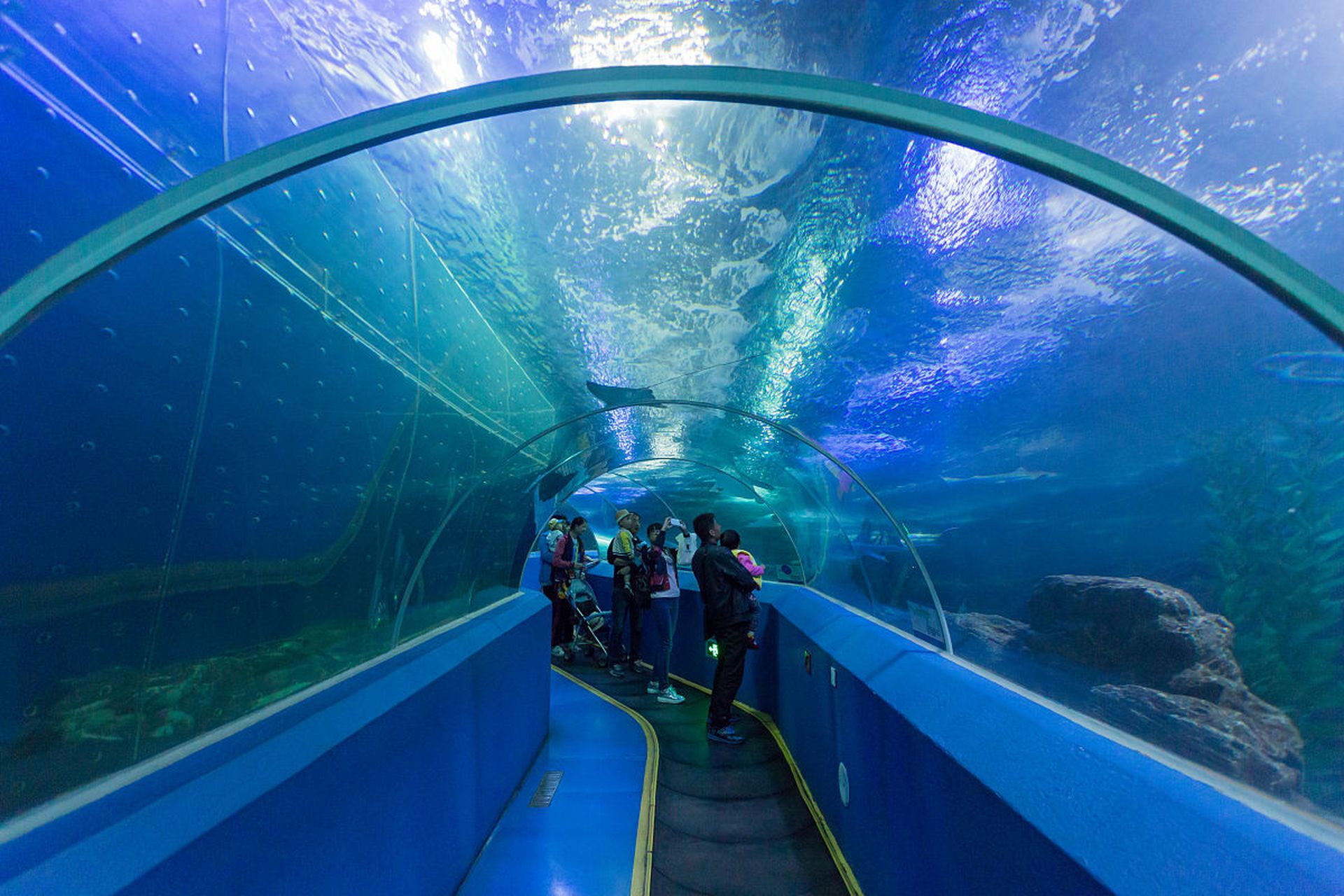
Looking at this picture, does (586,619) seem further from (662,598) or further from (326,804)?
(326,804)

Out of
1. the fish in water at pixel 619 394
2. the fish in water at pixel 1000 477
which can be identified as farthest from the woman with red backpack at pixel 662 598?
the fish in water at pixel 1000 477

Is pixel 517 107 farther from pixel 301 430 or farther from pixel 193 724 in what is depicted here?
pixel 193 724

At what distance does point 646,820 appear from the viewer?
3996mm

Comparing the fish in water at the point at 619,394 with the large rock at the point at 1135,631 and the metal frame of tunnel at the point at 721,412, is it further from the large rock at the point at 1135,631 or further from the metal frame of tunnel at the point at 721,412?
the large rock at the point at 1135,631

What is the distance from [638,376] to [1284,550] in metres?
4.26

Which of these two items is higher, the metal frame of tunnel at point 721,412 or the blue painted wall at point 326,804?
the metal frame of tunnel at point 721,412

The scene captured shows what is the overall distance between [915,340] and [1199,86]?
1.81m

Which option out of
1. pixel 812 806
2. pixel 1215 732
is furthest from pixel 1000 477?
pixel 812 806

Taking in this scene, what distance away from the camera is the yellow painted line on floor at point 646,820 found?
331 cm

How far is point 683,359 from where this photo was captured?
A: 15.3ft

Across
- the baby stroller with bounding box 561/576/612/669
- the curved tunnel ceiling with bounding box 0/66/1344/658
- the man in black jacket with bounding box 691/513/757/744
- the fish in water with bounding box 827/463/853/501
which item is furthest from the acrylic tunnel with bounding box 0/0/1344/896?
the baby stroller with bounding box 561/576/612/669

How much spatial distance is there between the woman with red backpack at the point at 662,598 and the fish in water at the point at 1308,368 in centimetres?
556

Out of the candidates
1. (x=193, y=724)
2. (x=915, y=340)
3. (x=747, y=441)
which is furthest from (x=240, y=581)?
(x=747, y=441)

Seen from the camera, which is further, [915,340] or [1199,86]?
[915,340]
